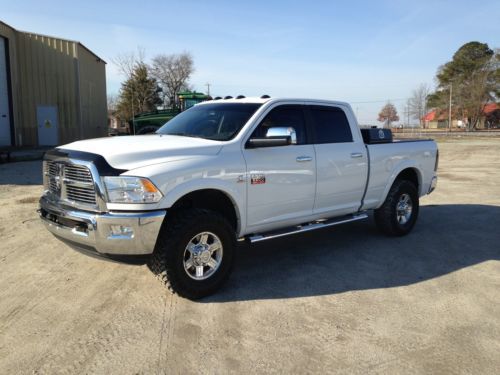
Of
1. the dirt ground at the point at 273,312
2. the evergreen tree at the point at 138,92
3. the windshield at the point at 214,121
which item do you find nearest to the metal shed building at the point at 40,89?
the dirt ground at the point at 273,312

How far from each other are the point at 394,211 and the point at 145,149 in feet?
13.2

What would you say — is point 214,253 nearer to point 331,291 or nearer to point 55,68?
point 331,291

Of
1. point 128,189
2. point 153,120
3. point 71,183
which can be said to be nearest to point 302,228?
point 128,189

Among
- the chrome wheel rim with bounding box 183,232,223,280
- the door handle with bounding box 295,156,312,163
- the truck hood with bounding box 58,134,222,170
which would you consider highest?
the truck hood with bounding box 58,134,222,170

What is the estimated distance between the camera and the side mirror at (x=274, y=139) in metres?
4.52

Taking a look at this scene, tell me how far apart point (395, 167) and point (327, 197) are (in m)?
1.59

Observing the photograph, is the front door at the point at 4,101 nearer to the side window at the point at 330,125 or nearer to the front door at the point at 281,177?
the side window at the point at 330,125

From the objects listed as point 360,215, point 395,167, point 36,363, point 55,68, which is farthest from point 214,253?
point 55,68

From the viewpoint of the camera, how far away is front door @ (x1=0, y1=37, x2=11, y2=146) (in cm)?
2241

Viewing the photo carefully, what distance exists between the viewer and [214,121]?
5.09 m

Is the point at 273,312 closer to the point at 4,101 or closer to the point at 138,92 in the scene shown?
the point at 4,101

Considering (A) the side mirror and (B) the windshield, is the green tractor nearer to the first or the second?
(B) the windshield

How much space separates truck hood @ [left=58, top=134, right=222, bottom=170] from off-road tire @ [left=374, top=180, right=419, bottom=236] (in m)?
3.18

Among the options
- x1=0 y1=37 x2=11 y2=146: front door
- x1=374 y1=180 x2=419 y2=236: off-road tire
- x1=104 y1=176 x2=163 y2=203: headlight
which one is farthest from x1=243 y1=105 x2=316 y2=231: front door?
x1=0 y1=37 x2=11 y2=146: front door
